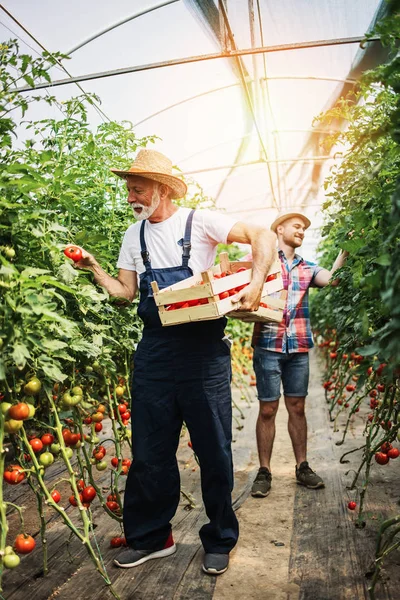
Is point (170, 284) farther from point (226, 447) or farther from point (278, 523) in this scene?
point (278, 523)

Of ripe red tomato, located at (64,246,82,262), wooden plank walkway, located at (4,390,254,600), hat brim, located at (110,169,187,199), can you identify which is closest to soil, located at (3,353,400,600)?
wooden plank walkway, located at (4,390,254,600)

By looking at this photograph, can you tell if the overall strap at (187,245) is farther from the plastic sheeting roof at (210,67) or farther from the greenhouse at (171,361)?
the plastic sheeting roof at (210,67)

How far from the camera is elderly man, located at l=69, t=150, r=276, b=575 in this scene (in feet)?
8.10

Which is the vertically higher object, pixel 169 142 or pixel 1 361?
pixel 169 142

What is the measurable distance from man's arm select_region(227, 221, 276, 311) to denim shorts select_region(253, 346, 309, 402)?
3.90 feet

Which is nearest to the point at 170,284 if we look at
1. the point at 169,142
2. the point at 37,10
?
the point at 37,10

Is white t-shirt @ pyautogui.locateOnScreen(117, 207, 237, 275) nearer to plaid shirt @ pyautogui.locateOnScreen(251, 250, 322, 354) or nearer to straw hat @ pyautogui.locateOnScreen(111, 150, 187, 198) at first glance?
straw hat @ pyautogui.locateOnScreen(111, 150, 187, 198)

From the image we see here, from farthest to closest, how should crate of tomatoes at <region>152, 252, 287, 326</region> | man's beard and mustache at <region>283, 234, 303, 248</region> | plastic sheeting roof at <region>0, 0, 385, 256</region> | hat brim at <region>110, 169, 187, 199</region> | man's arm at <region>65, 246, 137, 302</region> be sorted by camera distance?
plastic sheeting roof at <region>0, 0, 385, 256</region>
man's beard and mustache at <region>283, 234, 303, 248</region>
hat brim at <region>110, 169, 187, 199</region>
man's arm at <region>65, 246, 137, 302</region>
crate of tomatoes at <region>152, 252, 287, 326</region>

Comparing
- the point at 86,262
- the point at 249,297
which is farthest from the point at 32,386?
the point at 249,297

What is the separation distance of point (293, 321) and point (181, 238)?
1.33 meters

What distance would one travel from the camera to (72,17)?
4.62m

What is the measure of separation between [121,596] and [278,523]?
1.03 meters

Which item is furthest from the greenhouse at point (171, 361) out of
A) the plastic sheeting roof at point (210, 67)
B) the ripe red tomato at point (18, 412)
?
the plastic sheeting roof at point (210, 67)

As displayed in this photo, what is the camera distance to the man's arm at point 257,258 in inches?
93.7
